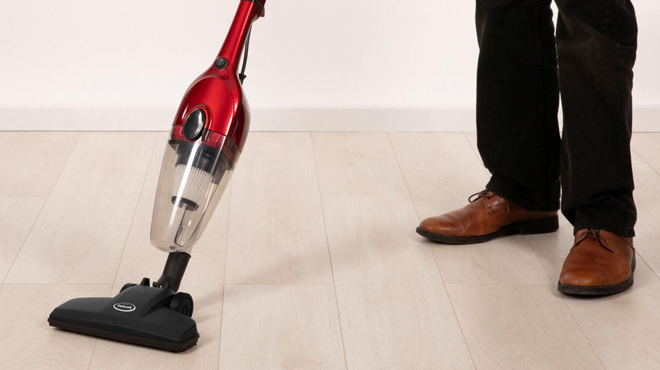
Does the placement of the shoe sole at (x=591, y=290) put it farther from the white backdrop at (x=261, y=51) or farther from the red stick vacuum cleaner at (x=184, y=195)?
the white backdrop at (x=261, y=51)

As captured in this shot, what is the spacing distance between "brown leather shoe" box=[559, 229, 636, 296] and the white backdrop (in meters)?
1.04

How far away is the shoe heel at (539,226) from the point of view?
172 cm

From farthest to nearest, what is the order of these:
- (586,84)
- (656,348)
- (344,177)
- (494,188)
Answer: (344,177)
(494,188)
(586,84)
(656,348)

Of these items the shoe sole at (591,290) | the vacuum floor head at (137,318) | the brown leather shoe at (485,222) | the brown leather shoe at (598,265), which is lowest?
the vacuum floor head at (137,318)

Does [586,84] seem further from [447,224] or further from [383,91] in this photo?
[383,91]

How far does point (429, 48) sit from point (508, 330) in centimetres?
128

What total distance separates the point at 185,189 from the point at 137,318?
0.65 feet

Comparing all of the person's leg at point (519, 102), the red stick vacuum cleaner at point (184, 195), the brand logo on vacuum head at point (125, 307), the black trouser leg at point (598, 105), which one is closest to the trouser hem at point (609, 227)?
the black trouser leg at point (598, 105)

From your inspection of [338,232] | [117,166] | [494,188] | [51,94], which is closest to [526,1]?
[494,188]

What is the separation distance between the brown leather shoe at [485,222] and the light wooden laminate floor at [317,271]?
2 centimetres

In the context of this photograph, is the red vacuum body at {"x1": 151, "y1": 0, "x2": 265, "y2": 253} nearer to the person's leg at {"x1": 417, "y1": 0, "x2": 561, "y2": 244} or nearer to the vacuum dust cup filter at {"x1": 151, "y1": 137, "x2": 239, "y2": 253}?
the vacuum dust cup filter at {"x1": 151, "y1": 137, "x2": 239, "y2": 253}

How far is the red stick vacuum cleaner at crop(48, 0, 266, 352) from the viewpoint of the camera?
3.86 ft

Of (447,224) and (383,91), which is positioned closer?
(447,224)

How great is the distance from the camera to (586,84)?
4.78ft
